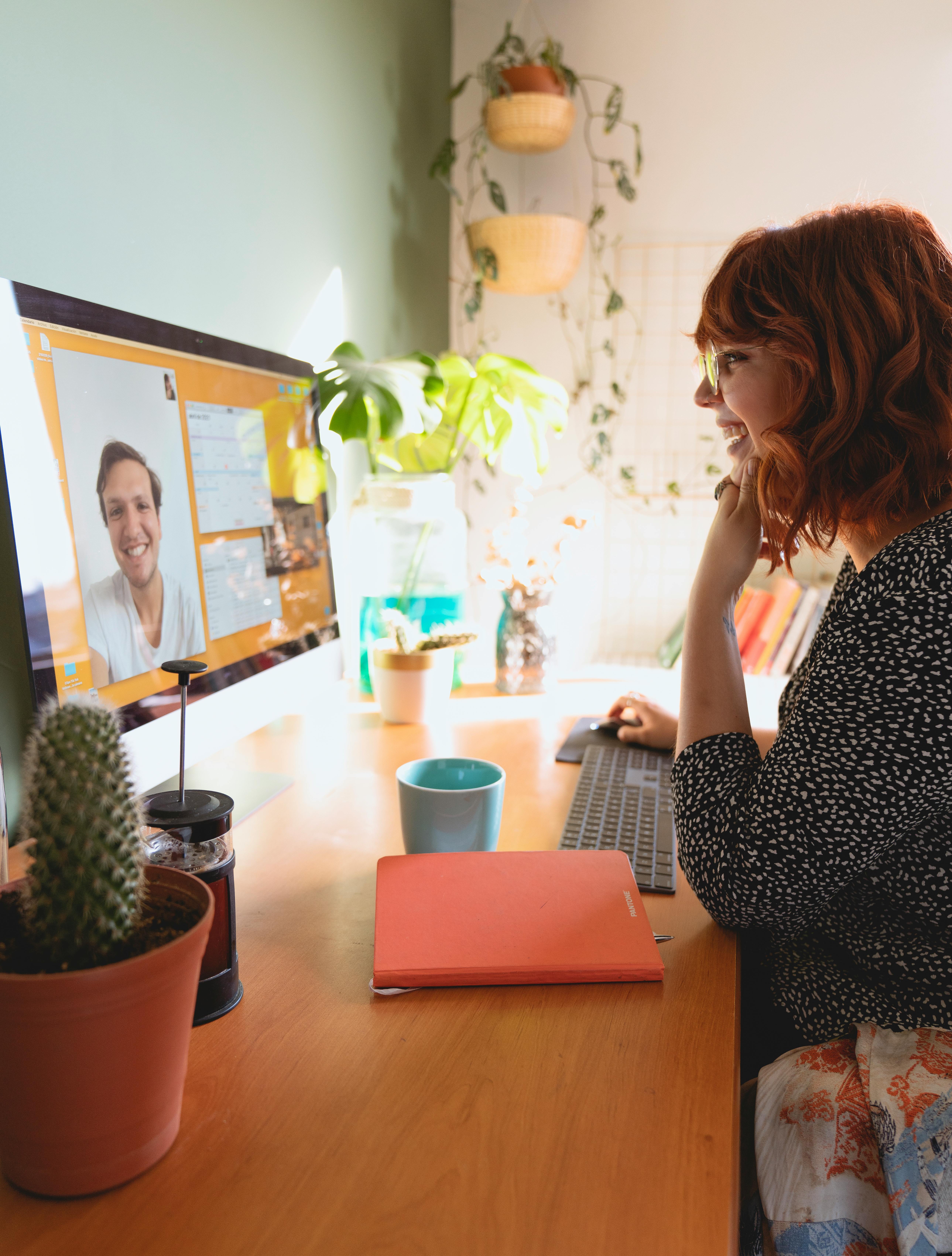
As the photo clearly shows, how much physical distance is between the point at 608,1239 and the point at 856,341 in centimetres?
74

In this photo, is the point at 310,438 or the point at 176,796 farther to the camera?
A: the point at 310,438

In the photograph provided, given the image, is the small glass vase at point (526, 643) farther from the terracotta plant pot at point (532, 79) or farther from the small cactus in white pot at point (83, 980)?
the terracotta plant pot at point (532, 79)

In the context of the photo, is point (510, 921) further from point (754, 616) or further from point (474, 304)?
point (474, 304)

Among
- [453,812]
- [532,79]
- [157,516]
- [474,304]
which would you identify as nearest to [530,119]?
[532,79]

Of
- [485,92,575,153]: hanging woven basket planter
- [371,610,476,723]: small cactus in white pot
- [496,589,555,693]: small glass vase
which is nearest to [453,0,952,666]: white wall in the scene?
[485,92,575,153]: hanging woven basket planter

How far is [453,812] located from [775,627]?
158cm

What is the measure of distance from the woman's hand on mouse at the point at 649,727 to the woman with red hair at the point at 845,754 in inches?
11.8

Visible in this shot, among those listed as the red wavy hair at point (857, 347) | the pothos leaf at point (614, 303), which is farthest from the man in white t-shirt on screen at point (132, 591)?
the pothos leaf at point (614, 303)

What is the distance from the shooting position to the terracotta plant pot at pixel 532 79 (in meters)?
2.19

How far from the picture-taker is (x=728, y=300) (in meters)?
0.89

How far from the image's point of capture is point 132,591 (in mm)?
881

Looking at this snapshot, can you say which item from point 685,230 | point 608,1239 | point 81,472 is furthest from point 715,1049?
point 685,230

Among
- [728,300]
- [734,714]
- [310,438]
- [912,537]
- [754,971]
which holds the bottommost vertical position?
[754,971]

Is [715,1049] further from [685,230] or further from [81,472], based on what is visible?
[685,230]
